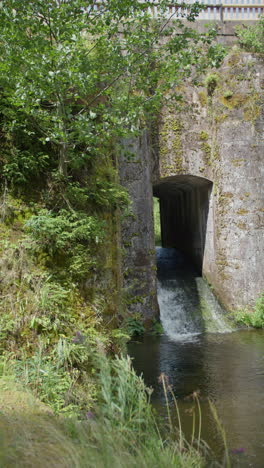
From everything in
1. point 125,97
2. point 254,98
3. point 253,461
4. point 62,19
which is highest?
point 254,98

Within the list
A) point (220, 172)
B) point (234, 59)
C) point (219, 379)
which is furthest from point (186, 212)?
point (219, 379)

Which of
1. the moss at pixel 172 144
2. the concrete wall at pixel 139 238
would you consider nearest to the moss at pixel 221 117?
the moss at pixel 172 144

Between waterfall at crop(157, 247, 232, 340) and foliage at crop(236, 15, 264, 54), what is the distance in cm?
666

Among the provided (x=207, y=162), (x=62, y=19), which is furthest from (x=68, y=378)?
(x=207, y=162)

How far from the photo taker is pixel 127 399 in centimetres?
333

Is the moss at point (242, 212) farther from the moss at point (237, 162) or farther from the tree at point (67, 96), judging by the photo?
the tree at point (67, 96)

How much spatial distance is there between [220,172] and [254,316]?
3.86 meters

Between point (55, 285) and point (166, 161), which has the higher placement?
point (166, 161)

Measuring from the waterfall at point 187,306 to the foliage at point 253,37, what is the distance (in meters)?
6.66

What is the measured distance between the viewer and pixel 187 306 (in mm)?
11852

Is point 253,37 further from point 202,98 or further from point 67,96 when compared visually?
point 67,96

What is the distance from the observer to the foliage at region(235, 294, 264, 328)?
11.0 metres

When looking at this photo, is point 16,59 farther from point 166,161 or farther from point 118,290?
point 166,161

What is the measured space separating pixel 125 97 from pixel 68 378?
314cm
